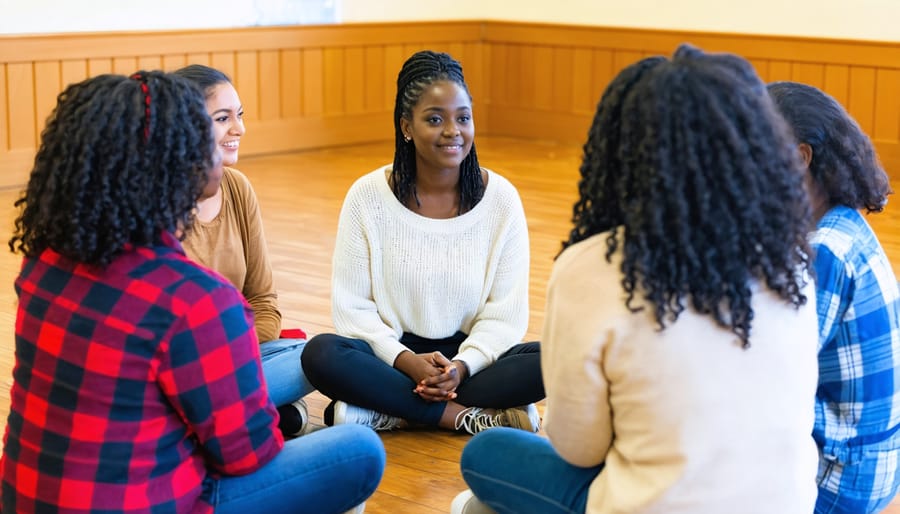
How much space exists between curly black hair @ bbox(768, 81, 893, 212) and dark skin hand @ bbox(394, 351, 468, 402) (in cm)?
96

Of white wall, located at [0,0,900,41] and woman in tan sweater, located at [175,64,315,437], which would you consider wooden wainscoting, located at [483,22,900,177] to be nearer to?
white wall, located at [0,0,900,41]

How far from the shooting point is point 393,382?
2564 millimetres

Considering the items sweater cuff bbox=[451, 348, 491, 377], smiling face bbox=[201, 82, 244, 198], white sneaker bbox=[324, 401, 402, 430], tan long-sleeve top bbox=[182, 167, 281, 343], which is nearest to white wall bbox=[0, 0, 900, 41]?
smiling face bbox=[201, 82, 244, 198]

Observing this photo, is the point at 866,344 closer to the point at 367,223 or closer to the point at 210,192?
the point at 210,192

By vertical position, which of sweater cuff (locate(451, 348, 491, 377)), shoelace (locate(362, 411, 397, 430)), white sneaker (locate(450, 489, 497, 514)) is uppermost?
sweater cuff (locate(451, 348, 491, 377))

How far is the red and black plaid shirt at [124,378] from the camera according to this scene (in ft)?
5.08

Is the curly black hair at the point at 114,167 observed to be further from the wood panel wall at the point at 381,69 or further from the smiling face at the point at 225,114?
the wood panel wall at the point at 381,69

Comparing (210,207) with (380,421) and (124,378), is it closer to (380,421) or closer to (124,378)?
(380,421)

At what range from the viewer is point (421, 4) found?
25.4 ft

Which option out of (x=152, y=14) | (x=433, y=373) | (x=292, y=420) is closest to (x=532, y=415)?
(x=433, y=373)

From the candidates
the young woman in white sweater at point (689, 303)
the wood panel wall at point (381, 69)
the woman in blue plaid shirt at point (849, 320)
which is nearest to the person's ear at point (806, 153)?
the woman in blue plaid shirt at point (849, 320)

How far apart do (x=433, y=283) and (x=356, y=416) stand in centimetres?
34

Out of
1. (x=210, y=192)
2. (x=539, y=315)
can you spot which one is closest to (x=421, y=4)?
(x=539, y=315)

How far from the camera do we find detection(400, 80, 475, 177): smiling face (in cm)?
261
